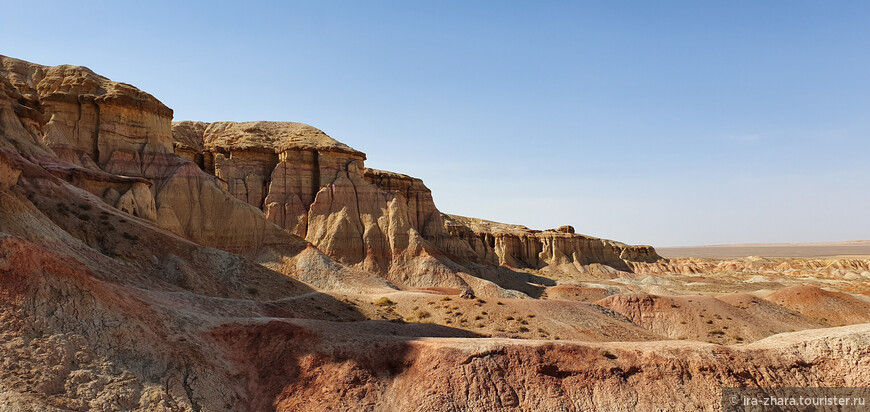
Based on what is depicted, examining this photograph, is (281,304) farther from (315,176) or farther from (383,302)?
(315,176)

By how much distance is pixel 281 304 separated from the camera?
28422 millimetres

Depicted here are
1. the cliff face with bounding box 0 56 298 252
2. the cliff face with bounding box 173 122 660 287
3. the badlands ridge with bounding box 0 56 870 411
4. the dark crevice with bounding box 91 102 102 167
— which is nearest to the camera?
the badlands ridge with bounding box 0 56 870 411

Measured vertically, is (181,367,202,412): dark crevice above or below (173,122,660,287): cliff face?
below

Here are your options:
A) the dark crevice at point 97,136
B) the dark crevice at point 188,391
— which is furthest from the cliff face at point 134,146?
the dark crevice at point 188,391

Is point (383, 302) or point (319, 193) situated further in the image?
point (319, 193)

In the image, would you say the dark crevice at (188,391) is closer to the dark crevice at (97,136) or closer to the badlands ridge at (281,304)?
the badlands ridge at (281,304)

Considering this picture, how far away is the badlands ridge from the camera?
Result: 13273mm

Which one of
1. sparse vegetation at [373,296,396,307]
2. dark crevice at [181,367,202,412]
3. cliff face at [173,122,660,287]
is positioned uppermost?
cliff face at [173,122,660,287]

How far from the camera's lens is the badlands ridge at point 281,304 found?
43.5ft

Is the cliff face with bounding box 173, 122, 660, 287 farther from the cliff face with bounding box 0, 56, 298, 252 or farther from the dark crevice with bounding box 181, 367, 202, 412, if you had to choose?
the dark crevice with bounding box 181, 367, 202, 412

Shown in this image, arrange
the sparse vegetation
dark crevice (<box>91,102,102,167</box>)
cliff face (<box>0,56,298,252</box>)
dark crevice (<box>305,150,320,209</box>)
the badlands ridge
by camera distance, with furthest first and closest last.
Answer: dark crevice (<box>305,150,320,209</box>)
dark crevice (<box>91,102,102,167</box>)
cliff face (<box>0,56,298,252</box>)
the sparse vegetation
the badlands ridge

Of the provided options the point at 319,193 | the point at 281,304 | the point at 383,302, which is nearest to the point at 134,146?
the point at 319,193

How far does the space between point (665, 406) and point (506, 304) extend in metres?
21.1

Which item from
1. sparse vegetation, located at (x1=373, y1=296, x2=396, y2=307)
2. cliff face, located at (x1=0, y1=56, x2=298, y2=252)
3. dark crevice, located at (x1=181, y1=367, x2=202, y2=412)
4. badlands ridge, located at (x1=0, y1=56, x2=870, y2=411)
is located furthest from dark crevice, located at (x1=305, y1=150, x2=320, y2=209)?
dark crevice, located at (x1=181, y1=367, x2=202, y2=412)
